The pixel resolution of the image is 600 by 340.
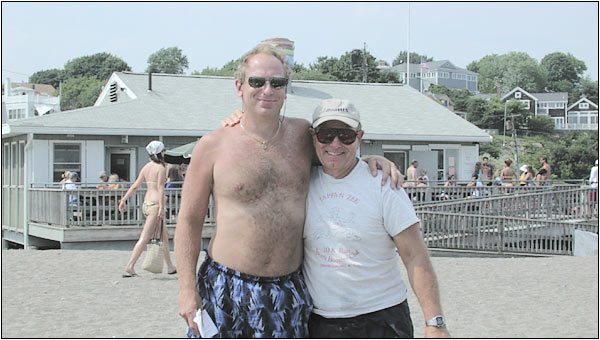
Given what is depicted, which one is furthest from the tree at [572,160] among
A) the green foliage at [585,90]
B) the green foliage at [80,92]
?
the green foliage at [585,90]

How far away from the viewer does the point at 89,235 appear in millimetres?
15656

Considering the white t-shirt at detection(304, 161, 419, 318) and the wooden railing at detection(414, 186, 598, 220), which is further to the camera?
the wooden railing at detection(414, 186, 598, 220)

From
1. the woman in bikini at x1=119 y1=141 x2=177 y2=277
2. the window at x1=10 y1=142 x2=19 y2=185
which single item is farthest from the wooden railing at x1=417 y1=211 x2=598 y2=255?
the window at x1=10 y1=142 x2=19 y2=185

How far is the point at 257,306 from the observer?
129 inches

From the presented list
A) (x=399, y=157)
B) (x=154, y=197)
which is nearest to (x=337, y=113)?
(x=154, y=197)

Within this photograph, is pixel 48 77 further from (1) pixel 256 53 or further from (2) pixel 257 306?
(2) pixel 257 306

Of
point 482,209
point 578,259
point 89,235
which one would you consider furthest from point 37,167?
point 578,259

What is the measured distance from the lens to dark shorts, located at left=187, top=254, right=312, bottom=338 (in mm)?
3268

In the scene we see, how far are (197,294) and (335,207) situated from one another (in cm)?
79

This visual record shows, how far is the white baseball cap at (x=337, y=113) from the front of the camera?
3.27 metres

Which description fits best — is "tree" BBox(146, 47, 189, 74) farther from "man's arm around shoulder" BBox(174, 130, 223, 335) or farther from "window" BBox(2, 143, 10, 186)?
"man's arm around shoulder" BBox(174, 130, 223, 335)

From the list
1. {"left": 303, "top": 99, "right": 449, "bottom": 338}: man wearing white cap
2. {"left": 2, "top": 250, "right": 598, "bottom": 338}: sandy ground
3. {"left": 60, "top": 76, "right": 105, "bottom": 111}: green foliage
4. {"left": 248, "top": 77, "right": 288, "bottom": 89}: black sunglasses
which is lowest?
{"left": 2, "top": 250, "right": 598, "bottom": 338}: sandy ground

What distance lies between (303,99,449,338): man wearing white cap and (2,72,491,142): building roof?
14144mm

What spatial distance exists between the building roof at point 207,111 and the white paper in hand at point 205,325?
1426cm
